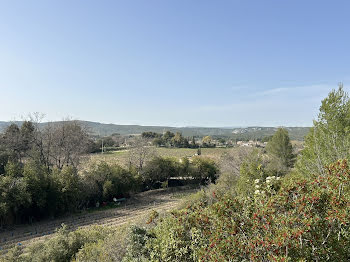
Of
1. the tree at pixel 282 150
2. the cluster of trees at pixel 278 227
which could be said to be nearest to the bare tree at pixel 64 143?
the tree at pixel 282 150

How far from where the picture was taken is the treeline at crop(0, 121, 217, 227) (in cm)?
1967

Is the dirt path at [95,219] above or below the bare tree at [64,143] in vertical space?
below

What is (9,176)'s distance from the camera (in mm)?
19297

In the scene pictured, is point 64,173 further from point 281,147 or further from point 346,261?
point 281,147

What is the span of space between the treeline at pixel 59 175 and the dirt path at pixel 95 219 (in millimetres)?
1423

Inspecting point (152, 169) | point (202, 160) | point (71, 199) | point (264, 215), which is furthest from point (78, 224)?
point (202, 160)

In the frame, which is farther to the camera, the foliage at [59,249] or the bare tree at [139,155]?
the bare tree at [139,155]

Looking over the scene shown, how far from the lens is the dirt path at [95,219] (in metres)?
16.9

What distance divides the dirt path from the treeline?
4.67 feet

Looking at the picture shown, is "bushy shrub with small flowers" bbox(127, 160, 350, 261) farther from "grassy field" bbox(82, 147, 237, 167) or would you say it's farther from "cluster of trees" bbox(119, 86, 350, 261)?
"grassy field" bbox(82, 147, 237, 167)

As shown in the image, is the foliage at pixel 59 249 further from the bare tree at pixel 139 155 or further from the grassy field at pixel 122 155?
the bare tree at pixel 139 155

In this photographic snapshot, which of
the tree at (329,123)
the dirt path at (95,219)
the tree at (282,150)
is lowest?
the dirt path at (95,219)

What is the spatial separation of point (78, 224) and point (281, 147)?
87.0 ft

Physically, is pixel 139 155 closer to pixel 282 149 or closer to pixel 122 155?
pixel 122 155
